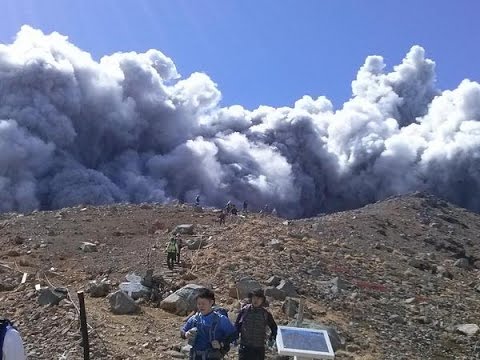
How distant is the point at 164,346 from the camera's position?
354 inches

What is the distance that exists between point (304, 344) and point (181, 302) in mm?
5426

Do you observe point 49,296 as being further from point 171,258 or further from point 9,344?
point 9,344

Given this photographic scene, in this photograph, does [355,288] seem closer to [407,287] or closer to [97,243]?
[407,287]

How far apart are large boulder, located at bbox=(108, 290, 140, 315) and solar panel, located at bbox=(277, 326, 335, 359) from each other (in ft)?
16.8

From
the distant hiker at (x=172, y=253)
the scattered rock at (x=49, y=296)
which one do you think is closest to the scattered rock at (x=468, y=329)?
the distant hiker at (x=172, y=253)

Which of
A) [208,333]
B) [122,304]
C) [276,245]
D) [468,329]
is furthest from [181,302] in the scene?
[468,329]

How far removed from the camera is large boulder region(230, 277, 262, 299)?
1177cm

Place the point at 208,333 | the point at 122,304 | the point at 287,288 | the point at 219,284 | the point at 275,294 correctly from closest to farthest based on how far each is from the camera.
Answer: the point at 208,333, the point at 122,304, the point at 275,294, the point at 287,288, the point at 219,284

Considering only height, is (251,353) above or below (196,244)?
below

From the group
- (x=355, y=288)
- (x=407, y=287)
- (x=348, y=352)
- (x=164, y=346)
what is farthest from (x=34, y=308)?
(x=407, y=287)

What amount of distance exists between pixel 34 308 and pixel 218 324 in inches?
217

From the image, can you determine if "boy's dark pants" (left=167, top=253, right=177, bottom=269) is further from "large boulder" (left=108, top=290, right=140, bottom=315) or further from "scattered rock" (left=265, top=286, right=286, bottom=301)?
"large boulder" (left=108, top=290, right=140, bottom=315)

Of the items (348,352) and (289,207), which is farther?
(289,207)

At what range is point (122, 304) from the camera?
1055 cm
